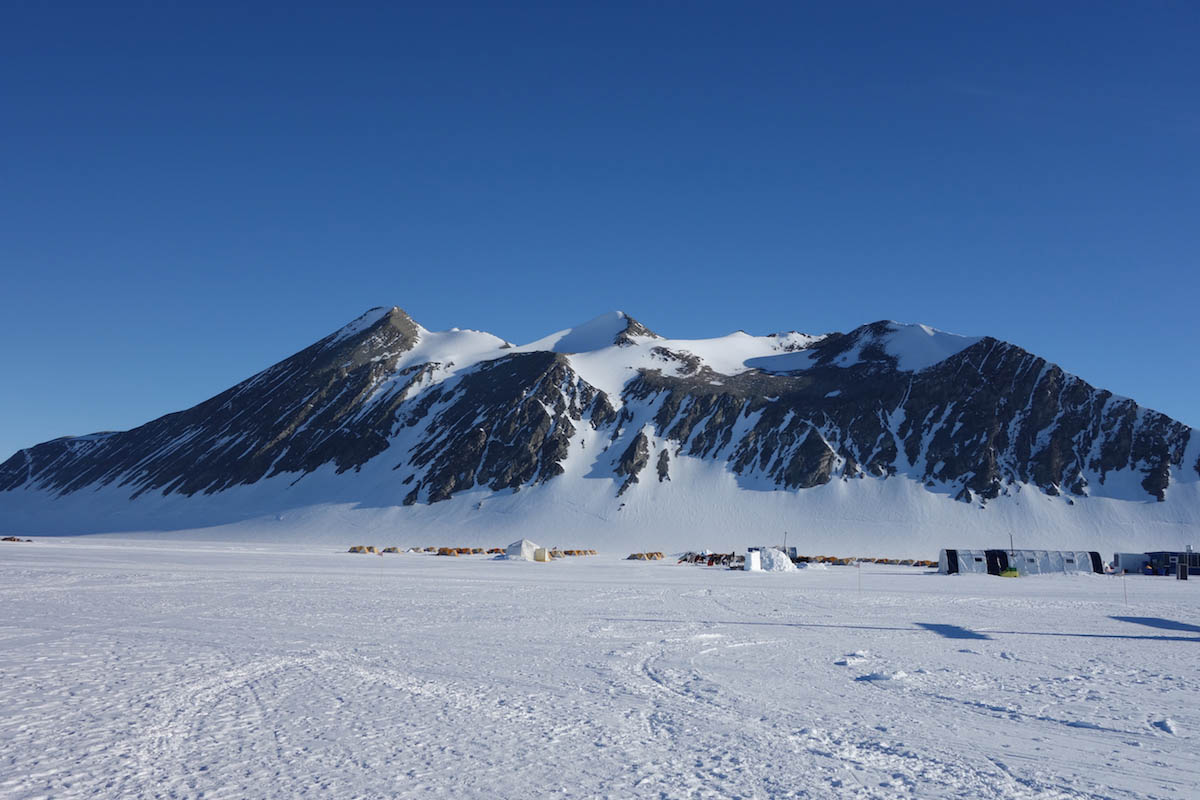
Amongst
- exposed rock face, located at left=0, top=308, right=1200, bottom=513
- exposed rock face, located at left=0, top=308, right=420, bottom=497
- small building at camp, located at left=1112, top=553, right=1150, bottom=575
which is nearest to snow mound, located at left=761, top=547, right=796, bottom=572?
small building at camp, located at left=1112, top=553, right=1150, bottom=575

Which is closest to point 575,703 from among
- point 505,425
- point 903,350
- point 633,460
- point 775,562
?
point 775,562

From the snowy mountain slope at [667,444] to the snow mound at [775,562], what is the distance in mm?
35897

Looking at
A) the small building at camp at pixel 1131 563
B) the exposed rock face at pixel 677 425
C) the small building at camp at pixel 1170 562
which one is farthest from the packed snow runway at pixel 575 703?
the exposed rock face at pixel 677 425

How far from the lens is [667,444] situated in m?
115

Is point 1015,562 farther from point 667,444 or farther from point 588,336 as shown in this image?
point 588,336

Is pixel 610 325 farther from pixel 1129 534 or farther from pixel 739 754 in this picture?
pixel 739 754

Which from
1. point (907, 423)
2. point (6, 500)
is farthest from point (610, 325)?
point (6, 500)

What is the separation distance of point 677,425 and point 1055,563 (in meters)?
61.0

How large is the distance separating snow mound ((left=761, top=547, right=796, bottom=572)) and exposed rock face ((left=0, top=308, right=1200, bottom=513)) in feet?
148

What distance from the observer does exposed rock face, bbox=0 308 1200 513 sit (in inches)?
4026

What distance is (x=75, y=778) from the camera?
816 cm

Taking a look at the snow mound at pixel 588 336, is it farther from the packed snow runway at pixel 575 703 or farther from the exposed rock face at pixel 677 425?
the packed snow runway at pixel 575 703

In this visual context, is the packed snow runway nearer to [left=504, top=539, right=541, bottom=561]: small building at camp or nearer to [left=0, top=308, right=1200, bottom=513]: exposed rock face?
[left=504, top=539, right=541, bottom=561]: small building at camp

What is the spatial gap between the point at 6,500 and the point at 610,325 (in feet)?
410
